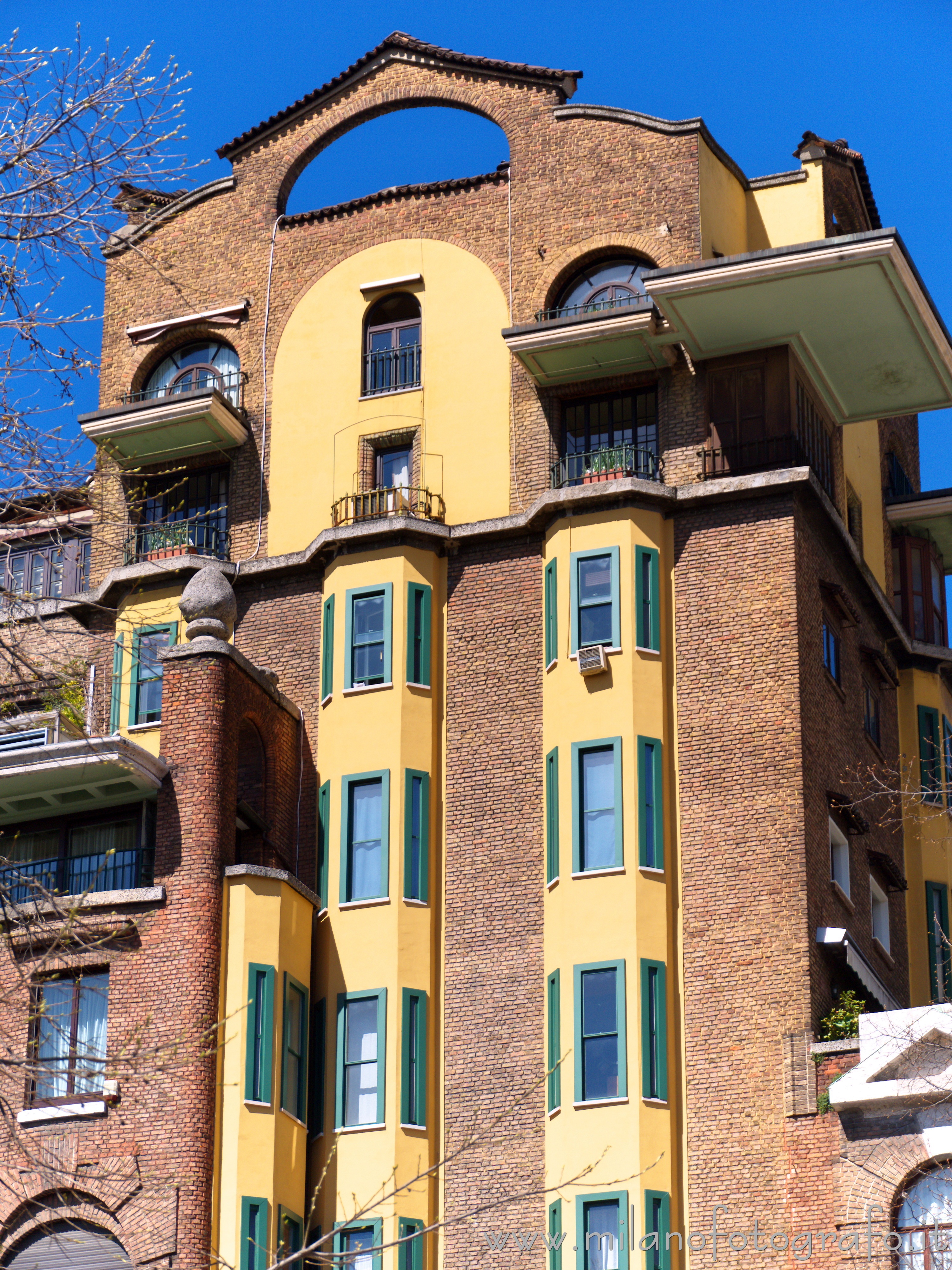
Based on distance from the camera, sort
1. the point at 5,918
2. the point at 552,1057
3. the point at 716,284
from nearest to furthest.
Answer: the point at 5,918, the point at 552,1057, the point at 716,284

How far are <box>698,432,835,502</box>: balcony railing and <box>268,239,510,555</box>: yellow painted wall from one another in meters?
3.98

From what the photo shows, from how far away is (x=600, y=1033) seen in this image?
117 feet

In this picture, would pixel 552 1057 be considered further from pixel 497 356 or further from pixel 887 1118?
pixel 497 356

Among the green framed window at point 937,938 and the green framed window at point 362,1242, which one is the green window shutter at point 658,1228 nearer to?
the green framed window at point 362,1242

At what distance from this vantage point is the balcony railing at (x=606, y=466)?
1586 inches

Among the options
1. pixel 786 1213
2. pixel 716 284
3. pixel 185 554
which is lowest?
→ pixel 786 1213

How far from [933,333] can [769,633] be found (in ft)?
22.4

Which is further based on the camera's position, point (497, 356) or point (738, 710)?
point (497, 356)

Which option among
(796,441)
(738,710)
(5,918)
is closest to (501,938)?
(738,710)

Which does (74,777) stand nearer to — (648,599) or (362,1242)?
(362,1242)

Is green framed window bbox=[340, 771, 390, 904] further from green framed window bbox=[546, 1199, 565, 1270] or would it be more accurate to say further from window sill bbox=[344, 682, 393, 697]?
green framed window bbox=[546, 1199, 565, 1270]

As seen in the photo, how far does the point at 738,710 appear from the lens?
3788 centimetres

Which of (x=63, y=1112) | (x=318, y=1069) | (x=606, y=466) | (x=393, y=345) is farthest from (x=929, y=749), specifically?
(x=63, y=1112)

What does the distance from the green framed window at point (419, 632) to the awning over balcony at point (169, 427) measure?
5819mm
